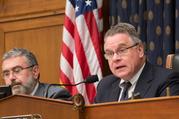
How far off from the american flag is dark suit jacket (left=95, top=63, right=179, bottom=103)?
1378 millimetres

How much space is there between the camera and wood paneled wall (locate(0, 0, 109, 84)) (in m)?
5.47

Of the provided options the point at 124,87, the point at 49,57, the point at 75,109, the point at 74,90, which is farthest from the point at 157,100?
the point at 49,57

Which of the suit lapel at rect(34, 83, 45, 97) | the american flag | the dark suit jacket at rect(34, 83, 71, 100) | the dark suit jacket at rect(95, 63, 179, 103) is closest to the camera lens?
the dark suit jacket at rect(95, 63, 179, 103)

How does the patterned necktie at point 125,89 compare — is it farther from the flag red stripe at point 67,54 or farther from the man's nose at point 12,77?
the flag red stripe at point 67,54

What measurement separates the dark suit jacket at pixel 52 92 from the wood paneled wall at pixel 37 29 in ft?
6.19

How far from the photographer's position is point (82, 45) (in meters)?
4.84

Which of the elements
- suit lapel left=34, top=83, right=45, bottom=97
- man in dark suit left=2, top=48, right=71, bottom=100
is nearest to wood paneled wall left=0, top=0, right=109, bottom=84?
man in dark suit left=2, top=48, right=71, bottom=100

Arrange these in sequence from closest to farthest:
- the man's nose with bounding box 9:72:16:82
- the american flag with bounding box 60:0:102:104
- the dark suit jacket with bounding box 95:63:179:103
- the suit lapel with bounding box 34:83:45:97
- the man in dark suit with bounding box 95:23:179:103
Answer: the dark suit jacket with bounding box 95:63:179:103
the man in dark suit with bounding box 95:23:179:103
the suit lapel with bounding box 34:83:45:97
the man's nose with bounding box 9:72:16:82
the american flag with bounding box 60:0:102:104

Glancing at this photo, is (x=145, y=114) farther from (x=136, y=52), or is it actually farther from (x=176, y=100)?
(x=136, y=52)

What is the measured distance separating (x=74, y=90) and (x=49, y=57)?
0.93 metres

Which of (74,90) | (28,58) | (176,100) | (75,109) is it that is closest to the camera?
(176,100)

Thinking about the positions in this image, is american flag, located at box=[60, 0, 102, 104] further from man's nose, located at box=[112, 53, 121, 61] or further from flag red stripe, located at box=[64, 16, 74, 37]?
man's nose, located at box=[112, 53, 121, 61]

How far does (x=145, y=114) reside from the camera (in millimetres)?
2100

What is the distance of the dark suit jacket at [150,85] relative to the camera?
293cm
